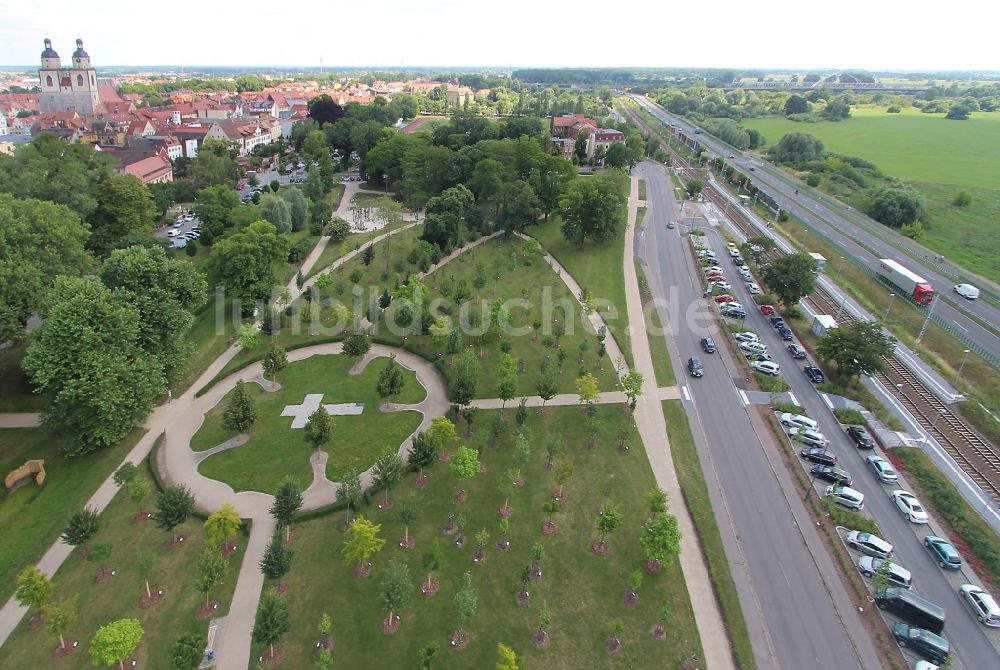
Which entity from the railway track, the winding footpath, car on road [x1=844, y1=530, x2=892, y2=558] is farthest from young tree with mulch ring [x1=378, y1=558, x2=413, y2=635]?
the railway track

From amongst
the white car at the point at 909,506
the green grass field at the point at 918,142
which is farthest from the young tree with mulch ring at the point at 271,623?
the green grass field at the point at 918,142

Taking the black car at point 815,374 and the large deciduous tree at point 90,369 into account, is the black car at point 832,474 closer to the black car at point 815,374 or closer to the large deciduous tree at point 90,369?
the black car at point 815,374

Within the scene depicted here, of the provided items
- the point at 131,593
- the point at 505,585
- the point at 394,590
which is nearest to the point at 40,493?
the point at 131,593

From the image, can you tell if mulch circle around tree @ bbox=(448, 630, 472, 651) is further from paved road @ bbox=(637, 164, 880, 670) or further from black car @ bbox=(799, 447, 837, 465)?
black car @ bbox=(799, 447, 837, 465)

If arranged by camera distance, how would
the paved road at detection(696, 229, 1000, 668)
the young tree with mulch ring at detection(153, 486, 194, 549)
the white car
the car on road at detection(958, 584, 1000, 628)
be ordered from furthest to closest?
the white car
the young tree with mulch ring at detection(153, 486, 194, 549)
the car on road at detection(958, 584, 1000, 628)
the paved road at detection(696, 229, 1000, 668)

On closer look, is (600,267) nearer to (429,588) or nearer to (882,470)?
(882,470)

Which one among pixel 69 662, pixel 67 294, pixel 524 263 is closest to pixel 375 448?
pixel 69 662
